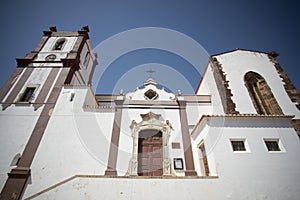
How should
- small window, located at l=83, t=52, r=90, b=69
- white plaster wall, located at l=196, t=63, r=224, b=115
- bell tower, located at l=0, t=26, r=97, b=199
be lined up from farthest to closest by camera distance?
small window, located at l=83, t=52, r=90, b=69
white plaster wall, located at l=196, t=63, r=224, b=115
bell tower, located at l=0, t=26, r=97, b=199

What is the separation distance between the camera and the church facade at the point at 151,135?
264 inches

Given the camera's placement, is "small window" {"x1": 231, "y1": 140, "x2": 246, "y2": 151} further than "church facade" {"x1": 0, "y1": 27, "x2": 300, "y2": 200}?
Yes

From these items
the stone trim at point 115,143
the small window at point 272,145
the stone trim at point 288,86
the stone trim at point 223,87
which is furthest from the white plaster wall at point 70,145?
the stone trim at point 288,86

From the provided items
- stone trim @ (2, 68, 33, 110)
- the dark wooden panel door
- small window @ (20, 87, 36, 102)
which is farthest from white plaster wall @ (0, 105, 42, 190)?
the dark wooden panel door

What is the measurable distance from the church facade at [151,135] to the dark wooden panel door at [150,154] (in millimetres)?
60

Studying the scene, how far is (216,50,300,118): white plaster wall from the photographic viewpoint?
1048 cm

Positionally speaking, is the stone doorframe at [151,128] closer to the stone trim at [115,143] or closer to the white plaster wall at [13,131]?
the stone trim at [115,143]

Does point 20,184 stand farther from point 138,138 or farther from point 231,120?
point 231,120

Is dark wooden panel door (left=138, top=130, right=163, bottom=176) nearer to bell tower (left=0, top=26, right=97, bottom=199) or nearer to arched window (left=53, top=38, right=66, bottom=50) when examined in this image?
bell tower (left=0, top=26, right=97, bottom=199)

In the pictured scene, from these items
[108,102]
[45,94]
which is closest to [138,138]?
[108,102]

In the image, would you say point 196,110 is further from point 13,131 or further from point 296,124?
point 13,131

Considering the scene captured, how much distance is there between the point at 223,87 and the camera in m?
11.2

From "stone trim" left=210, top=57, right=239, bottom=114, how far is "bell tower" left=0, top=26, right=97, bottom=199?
36.7 ft

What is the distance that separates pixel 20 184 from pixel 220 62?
48.0 ft
